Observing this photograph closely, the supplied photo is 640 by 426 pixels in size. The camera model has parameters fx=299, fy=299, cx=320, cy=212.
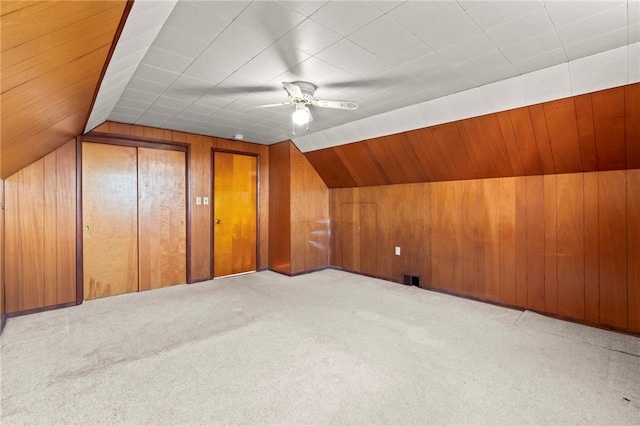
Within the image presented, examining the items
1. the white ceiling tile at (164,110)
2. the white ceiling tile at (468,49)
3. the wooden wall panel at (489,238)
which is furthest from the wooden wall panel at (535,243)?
the white ceiling tile at (164,110)

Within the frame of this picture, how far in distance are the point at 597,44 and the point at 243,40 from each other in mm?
2444

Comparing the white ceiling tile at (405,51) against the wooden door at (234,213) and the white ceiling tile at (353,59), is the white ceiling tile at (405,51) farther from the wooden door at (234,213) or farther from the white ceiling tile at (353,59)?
the wooden door at (234,213)

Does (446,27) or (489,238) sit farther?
(489,238)

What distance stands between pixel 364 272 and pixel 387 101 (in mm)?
2855

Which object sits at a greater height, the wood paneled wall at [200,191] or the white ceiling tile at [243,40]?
the white ceiling tile at [243,40]

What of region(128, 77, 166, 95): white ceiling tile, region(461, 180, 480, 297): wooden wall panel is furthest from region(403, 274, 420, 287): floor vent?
region(128, 77, 166, 95): white ceiling tile

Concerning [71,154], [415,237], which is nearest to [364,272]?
[415,237]

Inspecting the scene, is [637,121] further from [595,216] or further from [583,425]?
[583,425]

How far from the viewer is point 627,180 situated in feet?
8.95

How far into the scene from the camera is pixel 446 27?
1.90 metres

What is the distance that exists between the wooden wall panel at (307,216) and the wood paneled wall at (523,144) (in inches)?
38.9

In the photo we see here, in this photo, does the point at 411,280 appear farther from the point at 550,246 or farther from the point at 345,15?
the point at 345,15

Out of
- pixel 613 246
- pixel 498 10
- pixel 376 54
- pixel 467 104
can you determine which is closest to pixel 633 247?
pixel 613 246

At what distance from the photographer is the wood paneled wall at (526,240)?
109 inches
